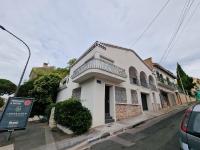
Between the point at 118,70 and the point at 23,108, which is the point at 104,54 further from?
the point at 23,108

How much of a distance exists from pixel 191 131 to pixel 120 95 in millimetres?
10088

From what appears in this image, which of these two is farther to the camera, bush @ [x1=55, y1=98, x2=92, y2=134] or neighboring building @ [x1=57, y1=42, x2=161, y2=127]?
neighboring building @ [x1=57, y1=42, x2=161, y2=127]

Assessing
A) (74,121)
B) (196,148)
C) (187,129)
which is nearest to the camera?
(196,148)

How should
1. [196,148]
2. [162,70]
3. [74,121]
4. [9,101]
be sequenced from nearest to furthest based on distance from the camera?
[196,148] → [9,101] → [74,121] → [162,70]

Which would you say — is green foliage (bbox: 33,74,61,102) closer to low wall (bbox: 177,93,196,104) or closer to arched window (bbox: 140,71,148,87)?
arched window (bbox: 140,71,148,87)

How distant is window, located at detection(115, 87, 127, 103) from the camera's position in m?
11.9

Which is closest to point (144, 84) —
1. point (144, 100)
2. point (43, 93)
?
point (144, 100)

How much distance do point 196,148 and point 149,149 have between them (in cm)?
301

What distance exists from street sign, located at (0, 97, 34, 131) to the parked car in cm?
798

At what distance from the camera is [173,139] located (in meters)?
→ 5.47

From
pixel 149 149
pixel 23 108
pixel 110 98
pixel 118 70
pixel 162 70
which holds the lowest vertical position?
pixel 149 149

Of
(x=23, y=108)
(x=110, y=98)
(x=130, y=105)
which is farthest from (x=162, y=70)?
(x=23, y=108)

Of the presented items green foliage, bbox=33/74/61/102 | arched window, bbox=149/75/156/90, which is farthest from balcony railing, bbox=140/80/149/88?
green foliage, bbox=33/74/61/102

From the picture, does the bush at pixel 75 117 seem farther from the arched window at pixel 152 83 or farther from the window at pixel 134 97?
the arched window at pixel 152 83
